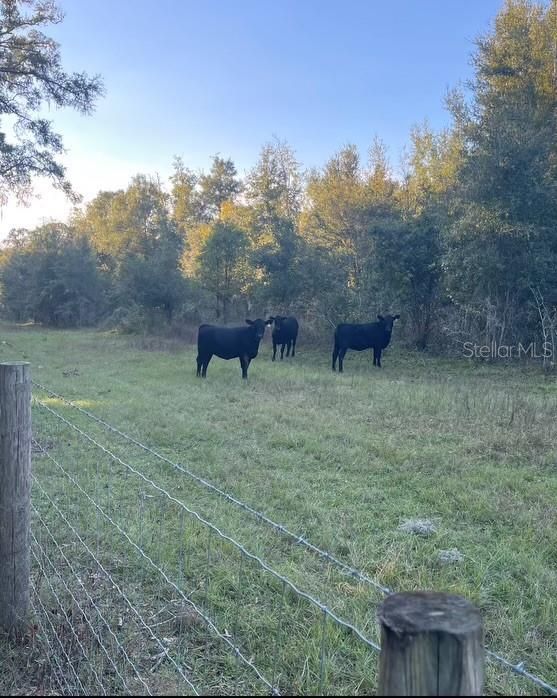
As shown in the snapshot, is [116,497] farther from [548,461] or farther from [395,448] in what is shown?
[548,461]

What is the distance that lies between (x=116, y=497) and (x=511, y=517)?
319 cm

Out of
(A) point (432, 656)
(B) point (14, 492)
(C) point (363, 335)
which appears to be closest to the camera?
(A) point (432, 656)

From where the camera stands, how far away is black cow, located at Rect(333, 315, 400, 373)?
48.5 ft

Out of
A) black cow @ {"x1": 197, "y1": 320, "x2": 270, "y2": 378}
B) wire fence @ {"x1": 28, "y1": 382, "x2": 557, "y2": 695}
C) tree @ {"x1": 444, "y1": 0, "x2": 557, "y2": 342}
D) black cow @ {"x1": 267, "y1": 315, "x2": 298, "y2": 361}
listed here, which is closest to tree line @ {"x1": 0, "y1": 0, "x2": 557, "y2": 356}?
tree @ {"x1": 444, "y1": 0, "x2": 557, "y2": 342}

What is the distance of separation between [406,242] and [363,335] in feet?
11.7

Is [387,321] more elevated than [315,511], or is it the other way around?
[387,321]

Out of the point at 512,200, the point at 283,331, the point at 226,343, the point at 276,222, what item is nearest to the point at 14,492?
the point at 226,343

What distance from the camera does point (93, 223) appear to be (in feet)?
147

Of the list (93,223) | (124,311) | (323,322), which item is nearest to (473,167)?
(323,322)

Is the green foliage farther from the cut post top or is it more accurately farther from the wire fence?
the cut post top

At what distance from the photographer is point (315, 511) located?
441cm

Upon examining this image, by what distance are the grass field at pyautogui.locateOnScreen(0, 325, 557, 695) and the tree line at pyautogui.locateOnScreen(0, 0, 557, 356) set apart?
5.23 m

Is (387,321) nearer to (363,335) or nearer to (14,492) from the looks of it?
(363,335)

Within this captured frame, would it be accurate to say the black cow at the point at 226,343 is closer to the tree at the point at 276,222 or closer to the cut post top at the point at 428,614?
the tree at the point at 276,222
